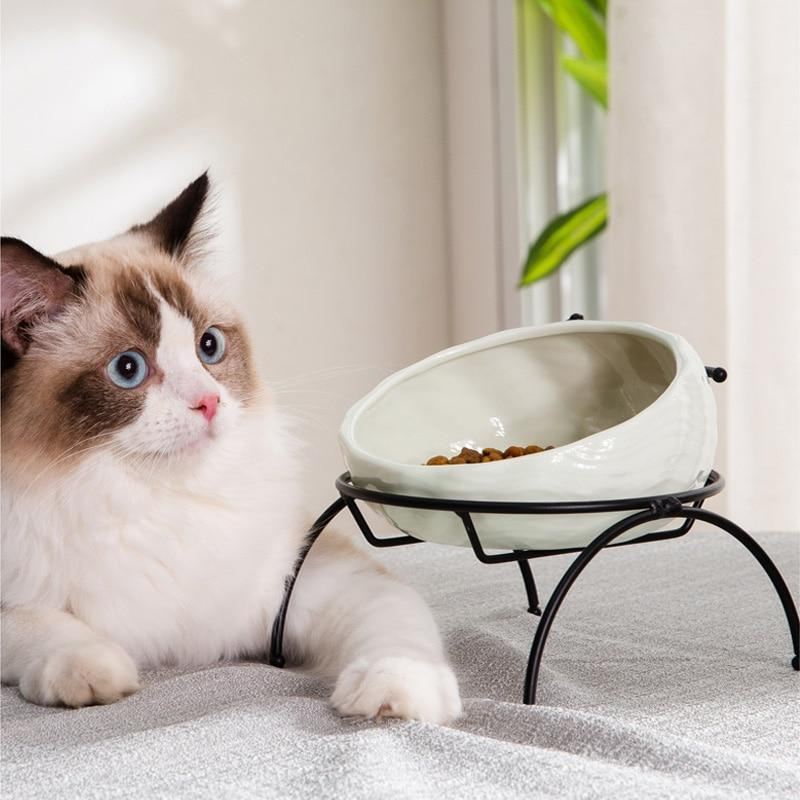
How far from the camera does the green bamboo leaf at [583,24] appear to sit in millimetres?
2713

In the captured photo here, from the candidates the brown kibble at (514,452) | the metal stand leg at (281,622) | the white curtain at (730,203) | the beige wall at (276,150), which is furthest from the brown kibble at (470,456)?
the beige wall at (276,150)

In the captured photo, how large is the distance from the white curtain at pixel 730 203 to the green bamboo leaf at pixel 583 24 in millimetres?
406

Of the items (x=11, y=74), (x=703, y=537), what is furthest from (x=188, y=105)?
(x=703, y=537)

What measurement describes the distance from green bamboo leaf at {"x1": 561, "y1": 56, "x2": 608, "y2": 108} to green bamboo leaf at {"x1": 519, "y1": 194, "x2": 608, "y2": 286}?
269 mm

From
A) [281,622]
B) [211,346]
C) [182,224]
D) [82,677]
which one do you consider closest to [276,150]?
[182,224]

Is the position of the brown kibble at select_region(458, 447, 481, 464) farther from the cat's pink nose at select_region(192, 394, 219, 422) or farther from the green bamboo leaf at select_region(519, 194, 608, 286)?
the green bamboo leaf at select_region(519, 194, 608, 286)

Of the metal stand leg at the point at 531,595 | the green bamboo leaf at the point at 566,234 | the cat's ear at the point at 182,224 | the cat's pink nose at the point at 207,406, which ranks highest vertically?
the cat's ear at the point at 182,224

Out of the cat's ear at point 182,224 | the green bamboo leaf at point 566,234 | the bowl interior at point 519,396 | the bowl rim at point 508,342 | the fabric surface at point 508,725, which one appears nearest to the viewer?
the fabric surface at point 508,725

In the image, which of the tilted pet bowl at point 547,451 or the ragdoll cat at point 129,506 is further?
the ragdoll cat at point 129,506

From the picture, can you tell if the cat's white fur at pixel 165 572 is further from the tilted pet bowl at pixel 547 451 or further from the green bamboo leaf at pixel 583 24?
the green bamboo leaf at pixel 583 24

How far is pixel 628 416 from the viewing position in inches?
40.2

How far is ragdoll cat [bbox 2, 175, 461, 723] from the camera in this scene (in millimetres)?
935

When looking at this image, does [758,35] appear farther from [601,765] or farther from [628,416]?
[601,765]

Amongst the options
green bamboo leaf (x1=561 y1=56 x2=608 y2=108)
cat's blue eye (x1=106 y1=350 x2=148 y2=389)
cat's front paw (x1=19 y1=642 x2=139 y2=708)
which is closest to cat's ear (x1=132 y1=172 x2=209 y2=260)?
cat's blue eye (x1=106 y1=350 x2=148 y2=389)
